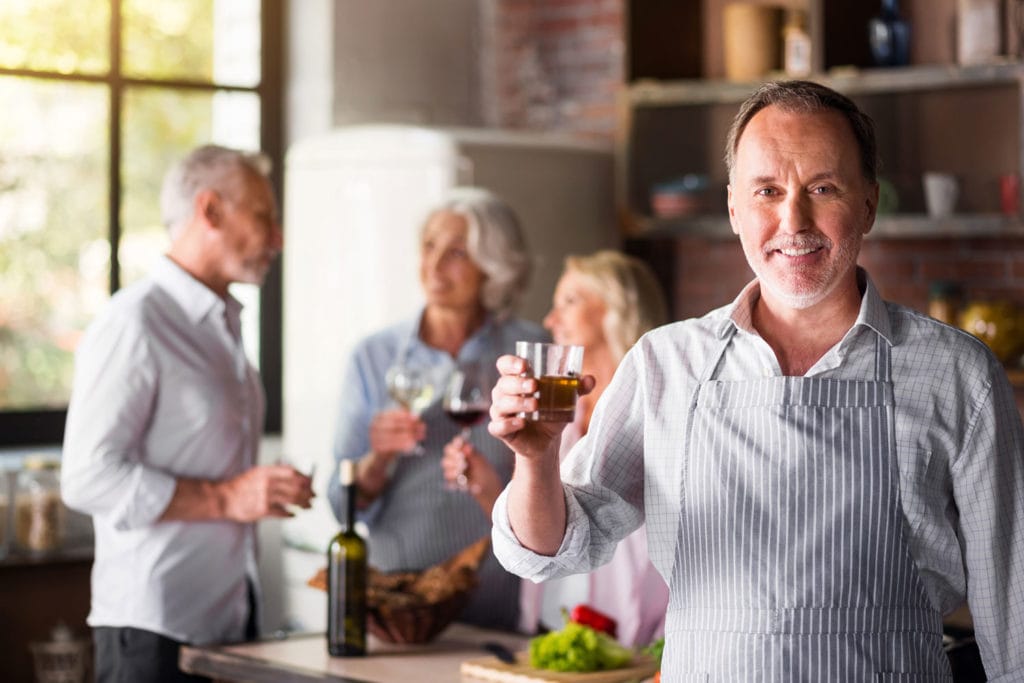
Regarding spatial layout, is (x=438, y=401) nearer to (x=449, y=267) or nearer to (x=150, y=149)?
(x=449, y=267)

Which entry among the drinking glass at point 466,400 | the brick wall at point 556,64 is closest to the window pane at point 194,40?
the brick wall at point 556,64

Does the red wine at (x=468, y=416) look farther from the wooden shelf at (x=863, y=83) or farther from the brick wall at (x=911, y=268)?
the brick wall at (x=911, y=268)

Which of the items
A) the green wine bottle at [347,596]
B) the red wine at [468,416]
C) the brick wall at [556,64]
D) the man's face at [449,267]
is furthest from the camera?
the brick wall at [556,64]

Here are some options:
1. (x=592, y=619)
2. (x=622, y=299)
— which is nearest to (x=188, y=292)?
(x=622, y=299)

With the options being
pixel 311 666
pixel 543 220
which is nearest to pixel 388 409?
pixel 311 666

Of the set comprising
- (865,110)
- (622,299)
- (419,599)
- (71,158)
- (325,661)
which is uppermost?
(865,110)

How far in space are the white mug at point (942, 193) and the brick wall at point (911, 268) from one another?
271 millimetres

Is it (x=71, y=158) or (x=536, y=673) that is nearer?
(x=536, y=673)

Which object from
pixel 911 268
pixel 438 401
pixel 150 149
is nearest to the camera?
pixel 438 401

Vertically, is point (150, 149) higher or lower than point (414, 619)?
higher

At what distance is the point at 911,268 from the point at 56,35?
2885mm

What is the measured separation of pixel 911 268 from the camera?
16.2 feet

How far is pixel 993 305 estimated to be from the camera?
14.9 ft

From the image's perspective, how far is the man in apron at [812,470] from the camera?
1964mm
